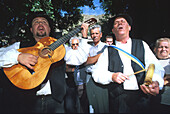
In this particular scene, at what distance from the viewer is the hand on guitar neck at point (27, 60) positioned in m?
1.75

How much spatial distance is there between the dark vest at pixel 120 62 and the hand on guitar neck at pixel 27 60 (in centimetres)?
119

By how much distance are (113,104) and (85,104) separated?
111cm

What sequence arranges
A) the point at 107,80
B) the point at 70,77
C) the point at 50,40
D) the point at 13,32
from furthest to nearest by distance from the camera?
→ the point at 13,32
the point at 70,77
the point at 50,40
the point at 107,80

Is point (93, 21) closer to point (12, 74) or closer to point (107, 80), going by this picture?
point (107, 80)

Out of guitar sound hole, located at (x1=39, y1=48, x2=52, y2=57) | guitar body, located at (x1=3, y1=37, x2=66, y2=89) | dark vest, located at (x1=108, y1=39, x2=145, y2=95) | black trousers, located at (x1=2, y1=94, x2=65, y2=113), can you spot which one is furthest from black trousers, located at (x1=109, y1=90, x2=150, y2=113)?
guitar sound hole, located at (x1=39, y1=48, x2=52, y2=57)

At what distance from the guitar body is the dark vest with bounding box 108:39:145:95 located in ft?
2.69

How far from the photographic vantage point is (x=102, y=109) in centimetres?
176

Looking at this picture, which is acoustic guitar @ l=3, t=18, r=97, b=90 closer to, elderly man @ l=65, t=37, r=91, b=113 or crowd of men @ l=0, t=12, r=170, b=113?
crowd of men @ l=0, t=12, r=170, b=113

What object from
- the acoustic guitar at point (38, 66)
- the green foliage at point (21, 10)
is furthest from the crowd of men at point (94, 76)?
the green foliage at point (21, 10)

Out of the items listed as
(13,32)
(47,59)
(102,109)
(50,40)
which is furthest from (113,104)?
(13,32)

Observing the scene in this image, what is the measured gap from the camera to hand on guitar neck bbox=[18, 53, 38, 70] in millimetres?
1749

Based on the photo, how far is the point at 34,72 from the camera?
5.88 feet

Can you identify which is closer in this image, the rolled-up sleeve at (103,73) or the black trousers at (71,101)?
the rolled-up sleeve at (103,73)

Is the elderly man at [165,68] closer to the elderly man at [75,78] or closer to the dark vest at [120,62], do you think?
the dark vest at [120,62]
